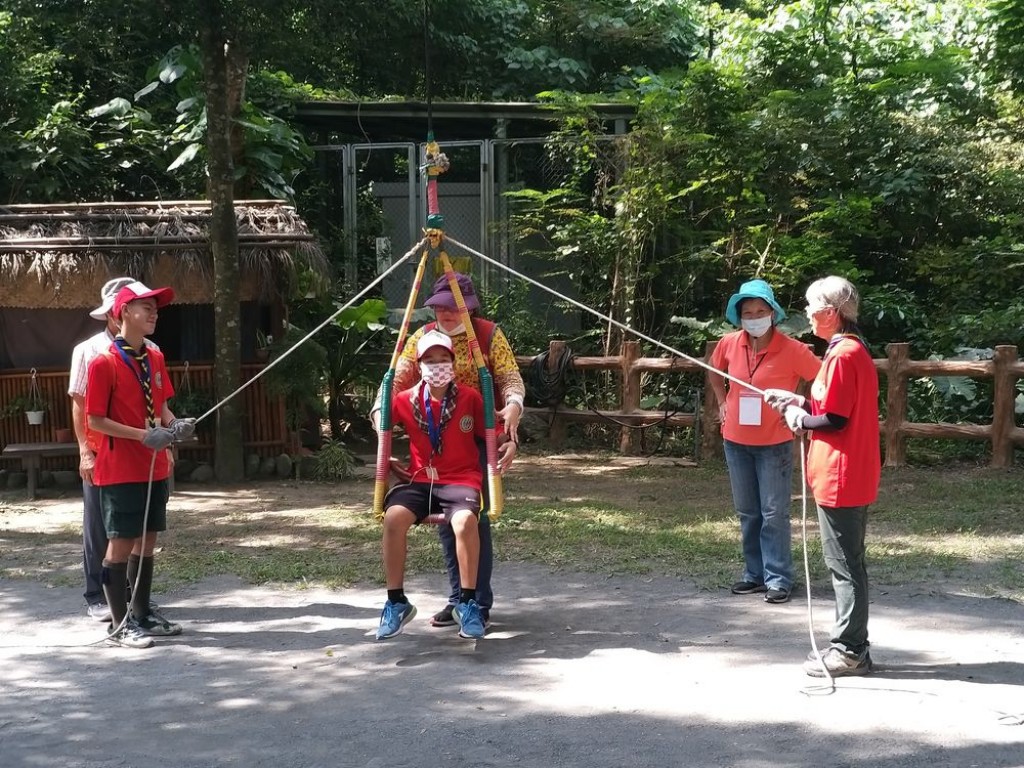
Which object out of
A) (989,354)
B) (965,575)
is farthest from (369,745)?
(989,354)

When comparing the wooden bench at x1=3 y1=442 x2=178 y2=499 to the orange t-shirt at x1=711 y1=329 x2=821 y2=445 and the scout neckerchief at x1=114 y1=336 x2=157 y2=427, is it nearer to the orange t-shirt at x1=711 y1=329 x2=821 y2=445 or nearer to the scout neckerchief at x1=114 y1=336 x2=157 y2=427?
the scout neckerchief at x1=114 y1=336 x2=157 y2=427

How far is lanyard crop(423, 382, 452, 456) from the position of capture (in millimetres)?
5441

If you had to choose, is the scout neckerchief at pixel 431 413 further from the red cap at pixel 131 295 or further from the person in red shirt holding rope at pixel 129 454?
the red cap at pixel 131 295

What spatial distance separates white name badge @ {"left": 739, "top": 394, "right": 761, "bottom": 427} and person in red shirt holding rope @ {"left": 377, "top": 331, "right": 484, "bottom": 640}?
155cm

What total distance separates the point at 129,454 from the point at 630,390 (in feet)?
25.1

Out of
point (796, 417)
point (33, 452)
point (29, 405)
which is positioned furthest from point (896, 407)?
point (29, 405)

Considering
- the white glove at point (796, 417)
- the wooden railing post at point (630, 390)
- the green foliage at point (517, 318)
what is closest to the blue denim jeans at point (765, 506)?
the white glove at point (796, 417)

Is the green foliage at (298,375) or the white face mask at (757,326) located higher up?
the white face mask at (757,326)

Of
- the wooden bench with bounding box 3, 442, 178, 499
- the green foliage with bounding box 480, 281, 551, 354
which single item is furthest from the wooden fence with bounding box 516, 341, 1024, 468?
the wooden bench with bounding box 3, 442, 178, 499

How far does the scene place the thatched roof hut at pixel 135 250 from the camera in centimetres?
1090

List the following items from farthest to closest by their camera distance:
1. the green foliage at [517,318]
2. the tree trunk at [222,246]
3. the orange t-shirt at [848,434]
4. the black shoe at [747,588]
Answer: the green foliage at [517,318], the tree trunk at [222,246], the black shoe at [747,588], the orange t-shirt at [848,434]

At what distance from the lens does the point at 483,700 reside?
462 centimetres

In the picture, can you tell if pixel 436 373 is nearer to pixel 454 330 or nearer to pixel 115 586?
pixel 454 330

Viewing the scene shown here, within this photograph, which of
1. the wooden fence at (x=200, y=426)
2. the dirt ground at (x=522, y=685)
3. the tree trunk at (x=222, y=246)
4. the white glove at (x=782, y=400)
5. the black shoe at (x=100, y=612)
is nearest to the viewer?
the dirt ground at (x=522, y=685)
